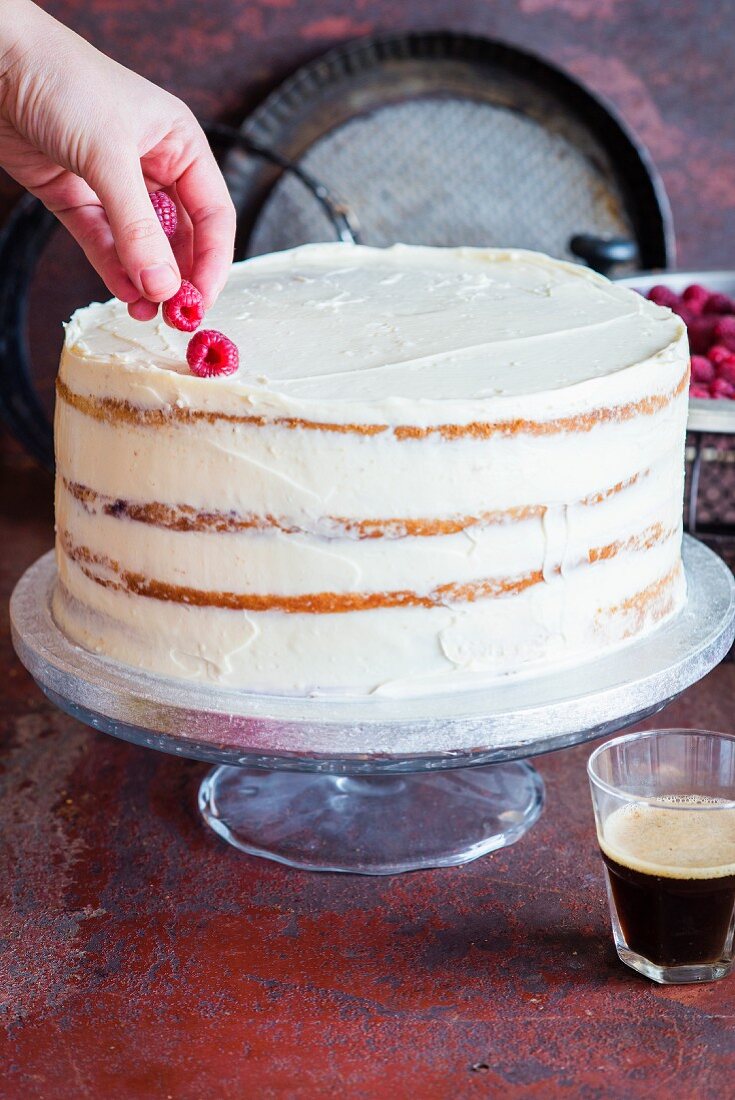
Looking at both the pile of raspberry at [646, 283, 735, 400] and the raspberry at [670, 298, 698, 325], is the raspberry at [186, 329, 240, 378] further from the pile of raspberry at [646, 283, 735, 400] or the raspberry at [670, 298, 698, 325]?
the raspberry at [670, 298, 698, 325]

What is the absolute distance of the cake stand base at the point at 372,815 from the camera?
4.53ft

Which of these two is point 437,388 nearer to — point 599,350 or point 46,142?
point 599,350

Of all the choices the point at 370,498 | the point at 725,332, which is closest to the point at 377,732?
the point at 370,498

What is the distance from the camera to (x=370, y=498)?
3.63ft

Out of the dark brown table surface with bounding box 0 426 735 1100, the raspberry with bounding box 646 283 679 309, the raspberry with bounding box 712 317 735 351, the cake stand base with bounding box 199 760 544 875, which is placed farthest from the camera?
the raspberry with bounding box 646 283 679 309

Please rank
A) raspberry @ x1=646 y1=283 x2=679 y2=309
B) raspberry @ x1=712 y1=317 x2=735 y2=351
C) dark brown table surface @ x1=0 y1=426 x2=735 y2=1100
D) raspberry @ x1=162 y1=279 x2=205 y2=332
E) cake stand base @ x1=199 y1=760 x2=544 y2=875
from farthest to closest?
raspberry @ x1=646 y1=283 x2=679 y2=309 < raspberry @ x1=712 y1=317 x2=735 y2=351 < cake stand base @ x1=199 y1=760 x2=544 y2=875 < raspberry @ x1=162 y1=279 x2=205 y2=332 < dark brown table surface @ x1=0 y1=426 x2=735 y2=1100

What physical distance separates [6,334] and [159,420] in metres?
1.61

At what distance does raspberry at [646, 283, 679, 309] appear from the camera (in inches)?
75.9

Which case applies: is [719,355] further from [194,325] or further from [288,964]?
[288,964]

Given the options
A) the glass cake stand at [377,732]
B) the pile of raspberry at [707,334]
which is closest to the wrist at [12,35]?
the glass cake stand at [377,732]

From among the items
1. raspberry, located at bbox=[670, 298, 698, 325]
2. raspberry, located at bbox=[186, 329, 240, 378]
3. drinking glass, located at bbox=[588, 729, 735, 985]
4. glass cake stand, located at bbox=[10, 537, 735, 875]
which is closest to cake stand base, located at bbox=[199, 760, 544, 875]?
glass cake stand, located at bbox=[10, 537, 735, 875]

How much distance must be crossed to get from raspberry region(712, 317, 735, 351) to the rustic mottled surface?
47 centimetres

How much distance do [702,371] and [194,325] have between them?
0.77 meters

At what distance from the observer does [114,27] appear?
268cm
